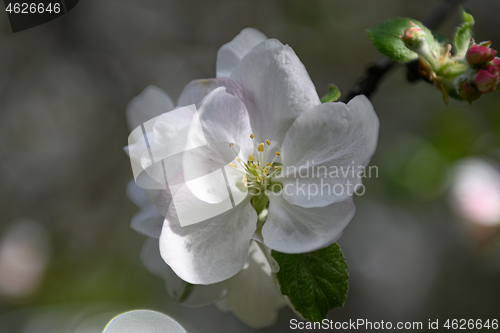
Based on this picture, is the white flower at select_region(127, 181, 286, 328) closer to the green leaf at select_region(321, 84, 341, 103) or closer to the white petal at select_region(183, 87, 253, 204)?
the white petal at select_region(183, 87, 253, 204)

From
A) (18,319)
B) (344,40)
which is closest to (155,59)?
(344,40)

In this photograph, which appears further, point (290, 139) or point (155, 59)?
point (155, 59)

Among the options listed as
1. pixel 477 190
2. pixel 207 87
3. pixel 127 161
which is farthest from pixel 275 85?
pixel 127 161

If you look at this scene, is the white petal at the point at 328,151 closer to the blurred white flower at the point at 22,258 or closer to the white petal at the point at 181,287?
the white petal at the point at 181,287

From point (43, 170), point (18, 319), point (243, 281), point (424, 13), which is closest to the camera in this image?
point (243, 281)

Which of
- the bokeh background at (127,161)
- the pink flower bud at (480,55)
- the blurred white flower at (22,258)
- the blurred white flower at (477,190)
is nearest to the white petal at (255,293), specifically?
the pink flower bud at (480,55)

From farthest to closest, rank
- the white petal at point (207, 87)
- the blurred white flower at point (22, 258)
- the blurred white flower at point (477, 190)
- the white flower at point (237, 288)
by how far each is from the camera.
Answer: the blurred white flower at point (22, 258)
the blurred white flower at point (477, 190)
the white flower at point (237, 288)
the white petal at point (207, 87)

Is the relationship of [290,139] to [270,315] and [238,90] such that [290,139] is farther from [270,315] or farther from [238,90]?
[270,315]
